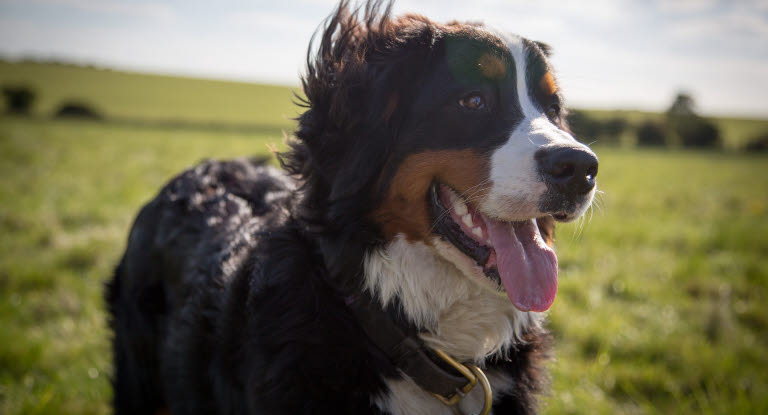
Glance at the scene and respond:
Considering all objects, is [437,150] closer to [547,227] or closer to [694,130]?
[547,227]

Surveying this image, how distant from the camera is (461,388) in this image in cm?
179

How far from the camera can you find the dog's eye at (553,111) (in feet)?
7.62

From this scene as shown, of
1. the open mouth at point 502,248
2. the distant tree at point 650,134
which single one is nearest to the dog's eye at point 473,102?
the open mouth at point 502,248

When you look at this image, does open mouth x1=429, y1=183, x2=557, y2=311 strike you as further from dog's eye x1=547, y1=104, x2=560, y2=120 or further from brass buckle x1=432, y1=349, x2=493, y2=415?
dog's eye x1=547, y1=104, x2=560, y2=120

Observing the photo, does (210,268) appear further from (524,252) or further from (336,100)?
(524,252)

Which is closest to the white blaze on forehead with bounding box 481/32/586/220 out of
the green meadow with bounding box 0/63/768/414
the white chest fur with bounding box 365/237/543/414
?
the white chest fur with bounding box 365/237/543/414

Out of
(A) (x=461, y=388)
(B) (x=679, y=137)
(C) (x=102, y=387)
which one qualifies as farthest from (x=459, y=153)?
(B) (x=679, y=137)

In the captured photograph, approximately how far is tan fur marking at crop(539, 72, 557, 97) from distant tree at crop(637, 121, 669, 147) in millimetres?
34460

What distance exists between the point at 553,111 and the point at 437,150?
785mm

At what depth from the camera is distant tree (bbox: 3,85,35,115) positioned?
30297 millimetres

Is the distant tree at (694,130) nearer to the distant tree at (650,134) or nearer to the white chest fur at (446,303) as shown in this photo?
the distant tree at (650,134)

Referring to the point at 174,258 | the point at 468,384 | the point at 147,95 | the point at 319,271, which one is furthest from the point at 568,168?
the point at 147,95

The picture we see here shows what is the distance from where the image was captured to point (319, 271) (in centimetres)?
191

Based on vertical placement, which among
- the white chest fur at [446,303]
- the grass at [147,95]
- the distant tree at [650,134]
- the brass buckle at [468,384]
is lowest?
the distant tree at [650,134]
